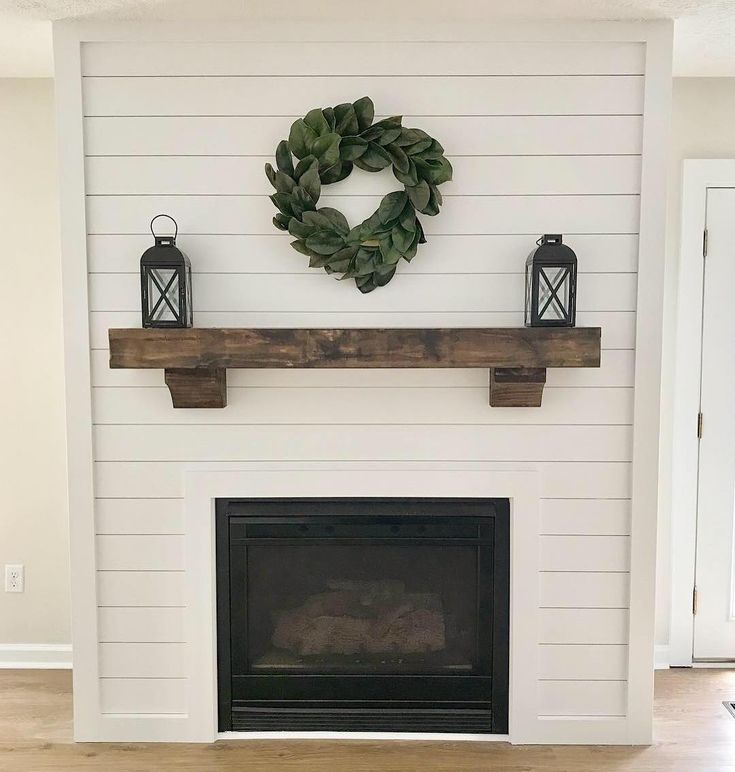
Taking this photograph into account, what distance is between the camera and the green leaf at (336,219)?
226 centimetres

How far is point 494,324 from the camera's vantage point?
7.71 feet

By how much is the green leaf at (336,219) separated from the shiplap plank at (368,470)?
74cm

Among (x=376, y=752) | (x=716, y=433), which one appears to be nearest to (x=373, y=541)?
(x=376, y=752)

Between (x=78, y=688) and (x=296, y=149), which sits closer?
(x=296, y=149)

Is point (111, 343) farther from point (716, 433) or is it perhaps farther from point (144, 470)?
point (716, 433)

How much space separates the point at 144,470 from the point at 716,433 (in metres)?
2.16

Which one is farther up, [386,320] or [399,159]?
[399,159]

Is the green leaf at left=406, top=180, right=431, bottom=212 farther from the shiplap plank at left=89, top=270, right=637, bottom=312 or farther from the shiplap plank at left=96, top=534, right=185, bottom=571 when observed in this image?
the shiplap plank at left=96, top=534, right=185, bottom=571

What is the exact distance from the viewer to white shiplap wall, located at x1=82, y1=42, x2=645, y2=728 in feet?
7.49

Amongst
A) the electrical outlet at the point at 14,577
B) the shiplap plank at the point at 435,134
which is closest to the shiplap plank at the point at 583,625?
the shiplap plank at the point at 435,134

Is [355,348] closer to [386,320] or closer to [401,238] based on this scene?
[386,320]

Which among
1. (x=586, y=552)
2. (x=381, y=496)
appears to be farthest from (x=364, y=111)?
(x=586, y=552)

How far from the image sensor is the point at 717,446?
9.55 ft

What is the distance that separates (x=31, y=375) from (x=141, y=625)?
3.71 ft
